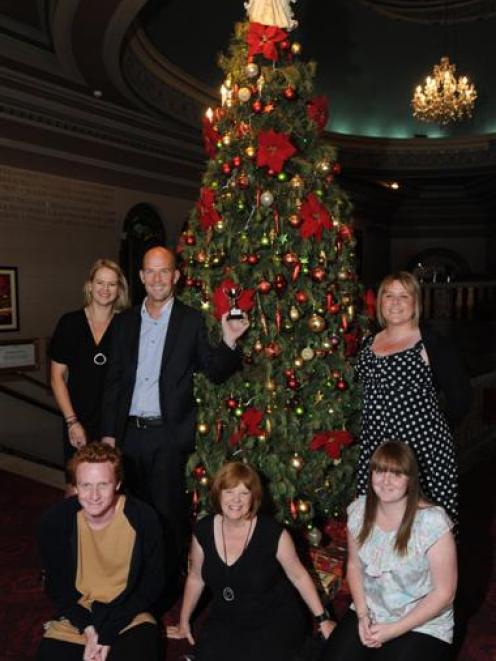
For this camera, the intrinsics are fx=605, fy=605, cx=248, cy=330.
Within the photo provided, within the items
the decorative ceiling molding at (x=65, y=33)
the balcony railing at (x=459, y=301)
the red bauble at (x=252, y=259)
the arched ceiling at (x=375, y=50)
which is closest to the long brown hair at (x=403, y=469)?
the red bauble at (x=252, y=259)

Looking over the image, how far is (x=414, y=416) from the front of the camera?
3.05 metres

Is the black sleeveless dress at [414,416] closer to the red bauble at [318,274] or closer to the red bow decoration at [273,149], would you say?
the red bauble at [318,274]

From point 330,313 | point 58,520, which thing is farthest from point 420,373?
point 58,520

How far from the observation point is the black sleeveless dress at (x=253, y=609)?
2.65 metres

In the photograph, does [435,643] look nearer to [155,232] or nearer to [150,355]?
[150,355]

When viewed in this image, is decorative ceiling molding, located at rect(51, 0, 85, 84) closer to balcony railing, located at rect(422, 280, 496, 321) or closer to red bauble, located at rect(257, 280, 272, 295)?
red bauble, located at rect(257, 280, 272, 295)

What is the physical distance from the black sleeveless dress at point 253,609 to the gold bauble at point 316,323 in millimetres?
1166

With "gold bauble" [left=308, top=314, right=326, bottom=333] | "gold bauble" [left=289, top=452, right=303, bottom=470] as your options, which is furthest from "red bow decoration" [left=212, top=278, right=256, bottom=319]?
"gold bauble" [left=289, top=452, right=303, bottom=470]

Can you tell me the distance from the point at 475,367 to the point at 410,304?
23.6 ft

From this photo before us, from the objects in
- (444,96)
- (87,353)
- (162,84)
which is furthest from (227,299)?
(444,96)

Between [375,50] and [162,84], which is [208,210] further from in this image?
[375,50]

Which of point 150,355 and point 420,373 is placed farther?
point 150,355

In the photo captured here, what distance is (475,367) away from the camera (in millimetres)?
9680

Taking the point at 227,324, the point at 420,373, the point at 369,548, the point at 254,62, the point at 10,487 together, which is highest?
the point at 254,62
